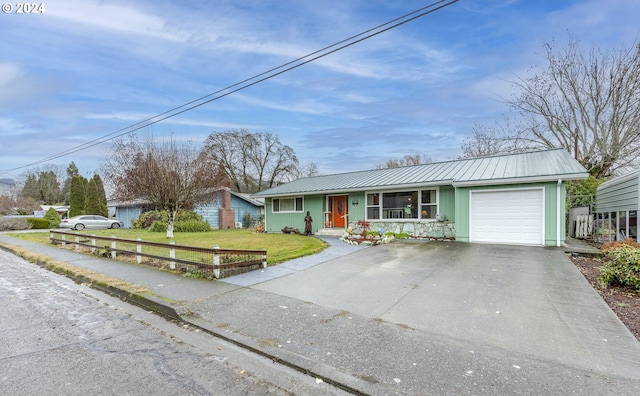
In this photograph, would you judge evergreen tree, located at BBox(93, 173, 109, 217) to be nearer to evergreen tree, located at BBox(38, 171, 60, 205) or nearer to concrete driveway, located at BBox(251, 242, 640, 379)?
evergreen tree, located at BBox(38, 171, 60, 205)

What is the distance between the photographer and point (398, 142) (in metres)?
30.6

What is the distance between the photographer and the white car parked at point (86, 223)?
24.8 metres

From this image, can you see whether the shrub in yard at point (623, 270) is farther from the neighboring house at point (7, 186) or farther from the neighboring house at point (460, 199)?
the neighboring house at point (7, 186)

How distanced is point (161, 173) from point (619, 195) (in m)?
19.0

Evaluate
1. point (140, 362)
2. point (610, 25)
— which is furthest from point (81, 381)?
point (610, 25)

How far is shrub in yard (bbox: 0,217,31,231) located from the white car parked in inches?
214

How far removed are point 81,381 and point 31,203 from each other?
2338 inches

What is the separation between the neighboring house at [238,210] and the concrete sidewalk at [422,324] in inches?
766

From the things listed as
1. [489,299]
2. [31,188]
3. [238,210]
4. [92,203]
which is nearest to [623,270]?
[489,299]

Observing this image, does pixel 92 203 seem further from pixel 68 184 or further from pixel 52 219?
pixel 68 184

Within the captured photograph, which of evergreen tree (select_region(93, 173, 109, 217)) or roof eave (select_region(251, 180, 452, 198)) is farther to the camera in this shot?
evergreen tree (select_region(93, 173, 109, 217))

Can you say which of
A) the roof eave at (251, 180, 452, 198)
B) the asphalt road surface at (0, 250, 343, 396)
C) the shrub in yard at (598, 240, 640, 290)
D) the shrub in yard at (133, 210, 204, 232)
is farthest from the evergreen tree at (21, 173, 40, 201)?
the shrub in yard at (598, 240, 640, 290)

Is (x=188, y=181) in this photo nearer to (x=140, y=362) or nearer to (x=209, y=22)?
(x=209, y=22)

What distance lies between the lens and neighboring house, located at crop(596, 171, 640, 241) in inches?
380
